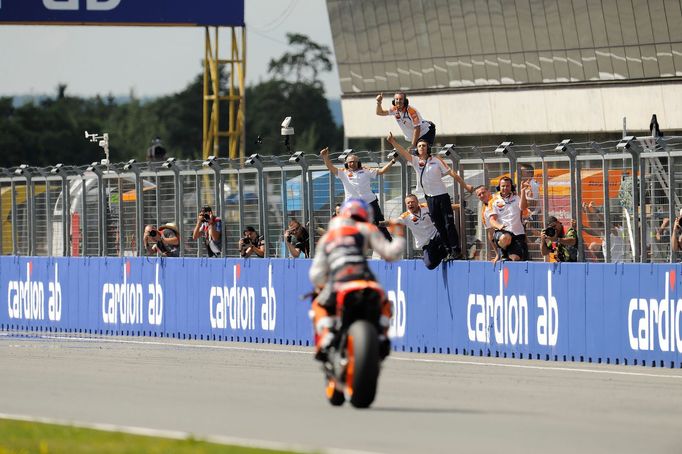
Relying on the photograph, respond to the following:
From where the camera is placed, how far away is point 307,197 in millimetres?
23203

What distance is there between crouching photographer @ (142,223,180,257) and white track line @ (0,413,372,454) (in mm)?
13243

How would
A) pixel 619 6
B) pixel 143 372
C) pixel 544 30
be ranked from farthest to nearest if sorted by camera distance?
1. pixel 544 30
2. pixel 619 6
3. pixel 143 372

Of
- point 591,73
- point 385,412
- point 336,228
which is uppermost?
point 591,73

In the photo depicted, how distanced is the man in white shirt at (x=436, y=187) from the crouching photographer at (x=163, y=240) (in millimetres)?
5690

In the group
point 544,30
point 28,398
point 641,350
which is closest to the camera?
point 28,398

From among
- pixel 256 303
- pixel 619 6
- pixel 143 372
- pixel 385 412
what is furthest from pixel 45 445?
pixel 619 6

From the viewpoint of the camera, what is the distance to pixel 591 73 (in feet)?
165

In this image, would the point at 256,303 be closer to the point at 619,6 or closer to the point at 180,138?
the point at 619,6

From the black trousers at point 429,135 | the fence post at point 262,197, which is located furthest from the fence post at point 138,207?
the black trousers at point 429,135

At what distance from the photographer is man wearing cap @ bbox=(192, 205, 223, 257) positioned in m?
24.8

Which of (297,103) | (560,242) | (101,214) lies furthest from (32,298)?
(297,103)

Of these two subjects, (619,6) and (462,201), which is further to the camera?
(619,6)

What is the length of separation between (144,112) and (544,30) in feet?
396

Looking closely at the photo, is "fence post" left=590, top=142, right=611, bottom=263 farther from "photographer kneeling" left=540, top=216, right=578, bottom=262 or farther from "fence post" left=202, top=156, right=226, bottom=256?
"fence post" left=202, top=156, right=226, bottom=256
